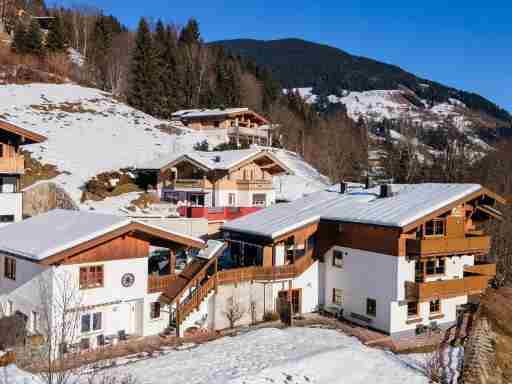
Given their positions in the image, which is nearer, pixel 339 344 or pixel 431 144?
pixel 339 344

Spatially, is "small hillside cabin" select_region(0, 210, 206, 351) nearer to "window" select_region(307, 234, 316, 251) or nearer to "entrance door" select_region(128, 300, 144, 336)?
"entrance door" select_region(128, 300, 144, 336)

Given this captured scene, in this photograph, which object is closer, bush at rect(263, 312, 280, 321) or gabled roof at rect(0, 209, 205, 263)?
gabled roof at rect(0, 209, 205, 263)

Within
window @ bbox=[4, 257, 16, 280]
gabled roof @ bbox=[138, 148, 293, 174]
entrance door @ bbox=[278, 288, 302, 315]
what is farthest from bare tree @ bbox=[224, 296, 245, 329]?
gabled roof @ bbox=[138, 148, 293, 174]

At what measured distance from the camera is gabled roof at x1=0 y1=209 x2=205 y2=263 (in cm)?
1770

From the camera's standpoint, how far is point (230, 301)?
23.9m

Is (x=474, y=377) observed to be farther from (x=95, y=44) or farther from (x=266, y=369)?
(x=95, y=44)

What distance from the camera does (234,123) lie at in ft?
217

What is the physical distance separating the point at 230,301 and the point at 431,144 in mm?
120700

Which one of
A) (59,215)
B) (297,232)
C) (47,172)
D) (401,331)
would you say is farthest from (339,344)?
(47,172)

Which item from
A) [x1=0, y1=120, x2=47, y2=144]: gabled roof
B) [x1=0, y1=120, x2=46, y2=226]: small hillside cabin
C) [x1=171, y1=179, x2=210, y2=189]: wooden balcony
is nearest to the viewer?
[x1=0, y1=120, x2=47, y2=144]: gabled roof

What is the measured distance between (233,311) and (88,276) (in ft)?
24.8

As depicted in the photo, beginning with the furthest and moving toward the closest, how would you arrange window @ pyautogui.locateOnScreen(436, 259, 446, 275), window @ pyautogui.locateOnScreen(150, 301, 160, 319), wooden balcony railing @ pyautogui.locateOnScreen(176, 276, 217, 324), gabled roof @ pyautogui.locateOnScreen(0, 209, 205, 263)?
1. window @ pyautogui.locateOnScreen(436, 259, 446, 275)
2. wooden balcony railing @ pyautogui.locateOnScreen(176, 276, 217, 324)
3. window @ pyautogui.locateOnScreen(150, 301, 160, 319)
4. gabled roof @ pyautogui.locateOnScreen(0, 209, 205, 263)

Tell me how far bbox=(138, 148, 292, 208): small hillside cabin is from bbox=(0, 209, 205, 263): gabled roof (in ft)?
65.3

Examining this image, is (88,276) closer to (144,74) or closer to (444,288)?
(444,288)
